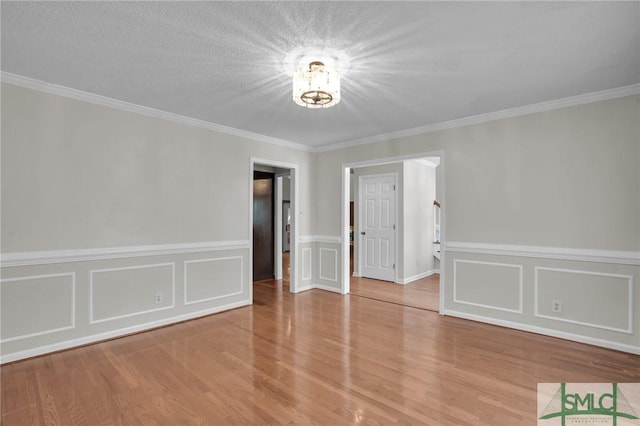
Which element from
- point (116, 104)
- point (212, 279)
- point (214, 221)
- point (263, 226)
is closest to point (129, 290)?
point (212, 279)

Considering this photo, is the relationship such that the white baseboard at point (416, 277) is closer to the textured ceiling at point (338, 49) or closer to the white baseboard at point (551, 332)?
the white baseboard at point (551, 332)

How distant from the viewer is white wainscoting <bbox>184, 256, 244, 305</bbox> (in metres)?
4.09

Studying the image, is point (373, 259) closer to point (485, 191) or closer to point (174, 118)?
point (485, 191)

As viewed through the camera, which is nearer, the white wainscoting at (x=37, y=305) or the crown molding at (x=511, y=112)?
the white wainscoting at (x=37, y=305)

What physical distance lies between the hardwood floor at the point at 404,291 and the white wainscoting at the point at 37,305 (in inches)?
151

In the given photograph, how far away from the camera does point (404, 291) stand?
5551 mm

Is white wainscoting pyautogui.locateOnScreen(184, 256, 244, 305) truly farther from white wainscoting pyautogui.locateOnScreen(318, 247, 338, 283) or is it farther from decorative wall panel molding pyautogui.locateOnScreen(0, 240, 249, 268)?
white wainscoting pyautogui.locateOnScreen(318, 247, 338, 283)

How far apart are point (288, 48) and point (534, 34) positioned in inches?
67.2

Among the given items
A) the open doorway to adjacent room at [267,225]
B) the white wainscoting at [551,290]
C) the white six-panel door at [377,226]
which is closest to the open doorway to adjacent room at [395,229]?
the white six-panel door at [377,226]

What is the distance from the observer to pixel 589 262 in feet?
10.7

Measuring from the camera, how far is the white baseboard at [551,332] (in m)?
3.08

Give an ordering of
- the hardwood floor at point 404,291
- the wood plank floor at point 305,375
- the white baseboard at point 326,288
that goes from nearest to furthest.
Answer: the wood plank floor at point 305,375
the hardwood floor at point 404,291
the white baseboard at point 326,288

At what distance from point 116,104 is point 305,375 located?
3359 millimetres

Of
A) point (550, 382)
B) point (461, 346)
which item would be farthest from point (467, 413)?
point (461, 346)
